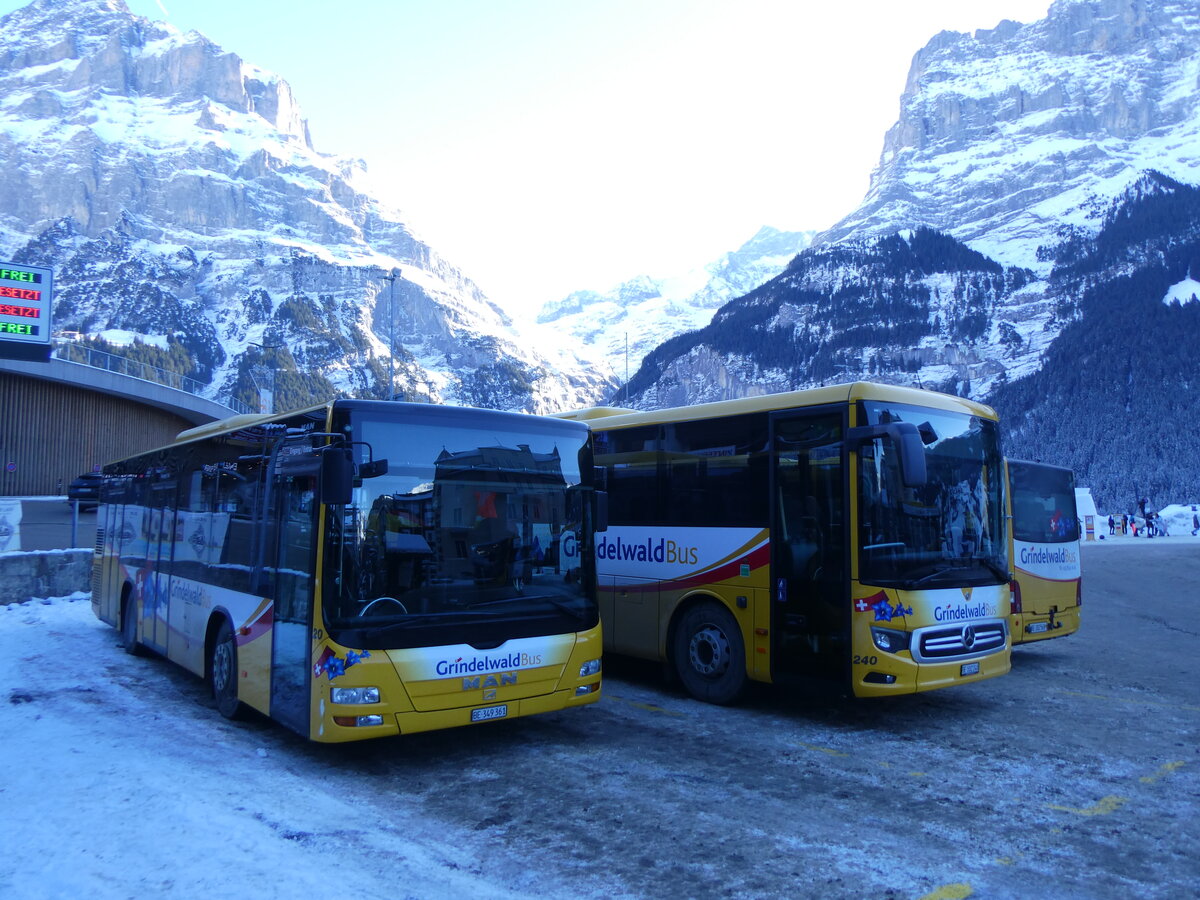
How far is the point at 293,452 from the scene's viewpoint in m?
6.43

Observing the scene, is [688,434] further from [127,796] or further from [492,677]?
[127,796]

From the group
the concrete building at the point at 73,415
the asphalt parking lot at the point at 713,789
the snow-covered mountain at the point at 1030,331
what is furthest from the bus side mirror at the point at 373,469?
the snow-covered mountain at the point at 1030,331

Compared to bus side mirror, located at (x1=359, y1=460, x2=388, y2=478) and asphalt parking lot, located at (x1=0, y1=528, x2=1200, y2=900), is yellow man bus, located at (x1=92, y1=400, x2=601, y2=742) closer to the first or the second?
bus side mirror, located at (x1=359, y1=460, x2=388, y2=478)

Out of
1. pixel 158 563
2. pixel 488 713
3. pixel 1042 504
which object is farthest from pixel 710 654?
pixel 158 563

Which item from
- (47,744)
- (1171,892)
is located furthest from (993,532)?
(47,744)

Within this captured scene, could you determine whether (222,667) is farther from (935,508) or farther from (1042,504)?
(1042,504)

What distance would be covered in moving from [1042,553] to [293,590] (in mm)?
9276

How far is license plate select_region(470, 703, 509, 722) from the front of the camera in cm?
614

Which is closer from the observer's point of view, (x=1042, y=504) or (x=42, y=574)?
(x=1042, y=504)

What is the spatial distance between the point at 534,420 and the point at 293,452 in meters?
1.80

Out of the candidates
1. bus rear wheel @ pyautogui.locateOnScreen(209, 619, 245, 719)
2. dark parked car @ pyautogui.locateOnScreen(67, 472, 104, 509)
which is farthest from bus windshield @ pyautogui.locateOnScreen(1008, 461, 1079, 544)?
dark parked car @ pyautogui.locateOnScreen(67, 472, 104, 509)

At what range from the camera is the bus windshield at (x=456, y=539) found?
583cm

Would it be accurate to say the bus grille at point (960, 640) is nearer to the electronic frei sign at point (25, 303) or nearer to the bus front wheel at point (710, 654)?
the bus front wheel at point (710, 654)

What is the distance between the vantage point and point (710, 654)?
848 cm
